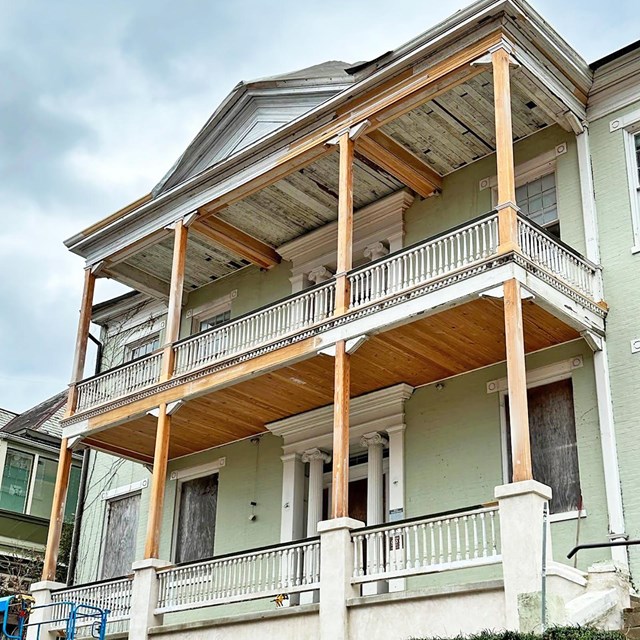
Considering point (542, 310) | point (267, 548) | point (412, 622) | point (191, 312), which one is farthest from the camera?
point (191, 312)

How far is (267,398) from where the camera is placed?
57.3ft

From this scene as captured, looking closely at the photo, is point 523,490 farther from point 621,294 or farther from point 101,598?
point 101,598

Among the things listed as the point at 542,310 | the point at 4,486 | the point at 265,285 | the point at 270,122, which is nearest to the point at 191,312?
the point at 265,285

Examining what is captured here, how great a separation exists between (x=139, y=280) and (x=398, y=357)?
8.25 metres

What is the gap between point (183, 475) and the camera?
20516 mm

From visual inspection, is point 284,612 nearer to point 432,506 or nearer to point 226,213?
point 432,506

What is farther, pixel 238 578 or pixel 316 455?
pixel 316 455

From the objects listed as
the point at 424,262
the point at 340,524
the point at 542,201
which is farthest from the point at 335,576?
the point at 542,201

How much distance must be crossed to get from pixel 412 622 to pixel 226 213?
9.54 meters

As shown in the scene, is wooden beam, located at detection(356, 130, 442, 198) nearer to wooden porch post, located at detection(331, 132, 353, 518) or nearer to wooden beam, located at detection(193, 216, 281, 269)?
wooden porch post, located at detection(331, 132, 353, 518)

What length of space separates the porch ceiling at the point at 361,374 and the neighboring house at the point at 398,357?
0.19 ft

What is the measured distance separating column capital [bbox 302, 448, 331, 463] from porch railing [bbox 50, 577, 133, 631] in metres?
3.73

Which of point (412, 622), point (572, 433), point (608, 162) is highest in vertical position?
point (608, 162)

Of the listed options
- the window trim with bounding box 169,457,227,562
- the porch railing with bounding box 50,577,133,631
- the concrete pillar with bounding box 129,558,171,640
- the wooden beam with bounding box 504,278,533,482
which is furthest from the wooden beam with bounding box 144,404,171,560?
the wooden beam with bounding box 504,278,533,482
